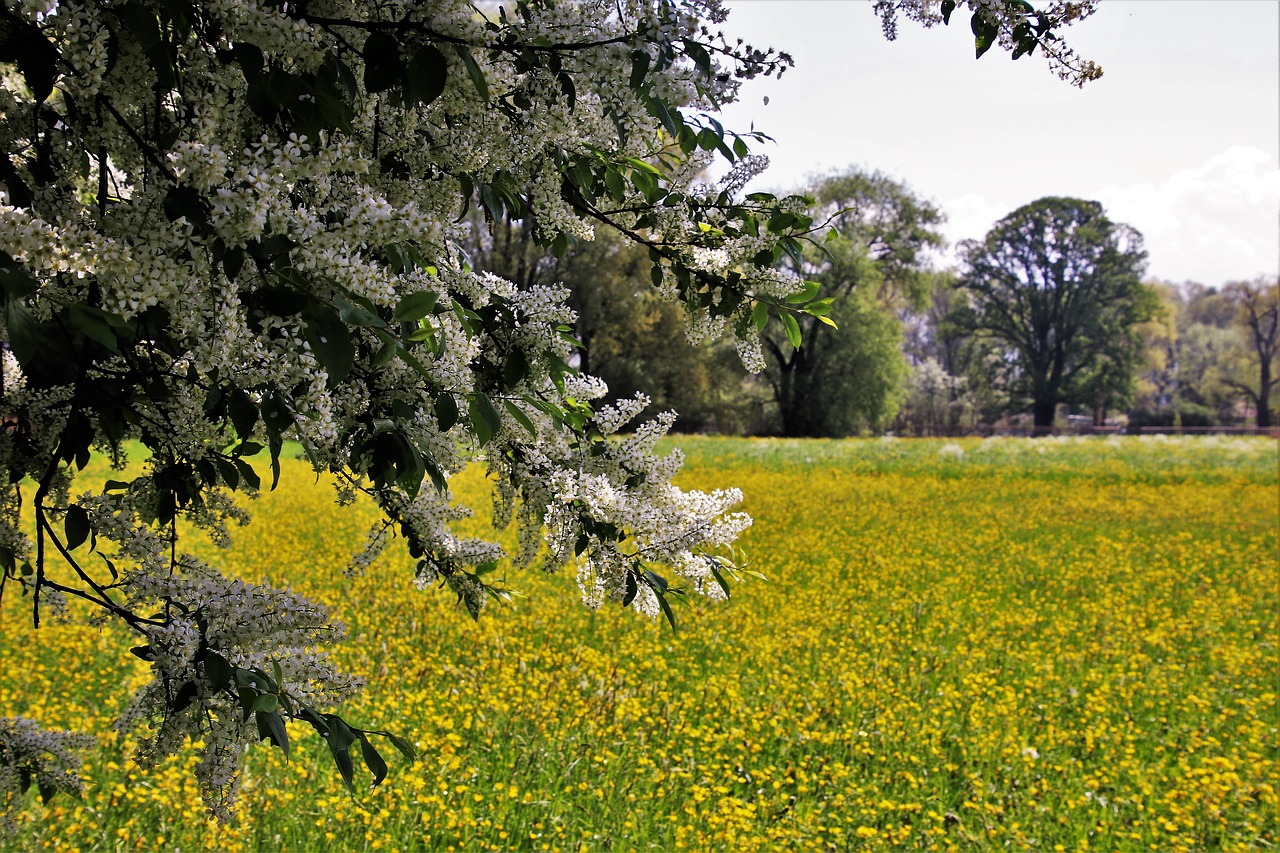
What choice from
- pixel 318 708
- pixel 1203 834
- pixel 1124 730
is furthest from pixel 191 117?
pixel 1124 730

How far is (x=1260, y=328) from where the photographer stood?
6556cm

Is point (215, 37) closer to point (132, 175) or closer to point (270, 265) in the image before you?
point (132, 175)

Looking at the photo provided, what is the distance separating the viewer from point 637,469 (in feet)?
8.32

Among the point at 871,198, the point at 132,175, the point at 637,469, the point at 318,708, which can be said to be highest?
the point at 871,198

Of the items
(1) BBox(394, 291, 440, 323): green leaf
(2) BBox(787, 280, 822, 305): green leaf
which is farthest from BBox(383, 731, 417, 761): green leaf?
(2) BBox(787, 280, 822, 305): green leaf

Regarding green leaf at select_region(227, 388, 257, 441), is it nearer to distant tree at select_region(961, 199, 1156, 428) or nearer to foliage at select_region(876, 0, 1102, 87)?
foliage at select_region(876, 0, 1102, 87)

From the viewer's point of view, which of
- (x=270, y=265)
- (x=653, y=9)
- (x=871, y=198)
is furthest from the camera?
(x=871, y=198)

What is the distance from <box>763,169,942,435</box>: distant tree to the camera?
140 feet

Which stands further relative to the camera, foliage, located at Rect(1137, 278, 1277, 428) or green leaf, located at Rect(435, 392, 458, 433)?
foliage, located at Rect(1137, 278, 1277, 428)

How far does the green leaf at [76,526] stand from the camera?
2049mm

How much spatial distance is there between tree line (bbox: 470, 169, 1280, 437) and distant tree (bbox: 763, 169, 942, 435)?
9cm

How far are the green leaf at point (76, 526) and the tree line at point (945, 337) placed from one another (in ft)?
86.4

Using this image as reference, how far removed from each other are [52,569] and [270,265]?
10.7 metres

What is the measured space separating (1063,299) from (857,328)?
24.3m
